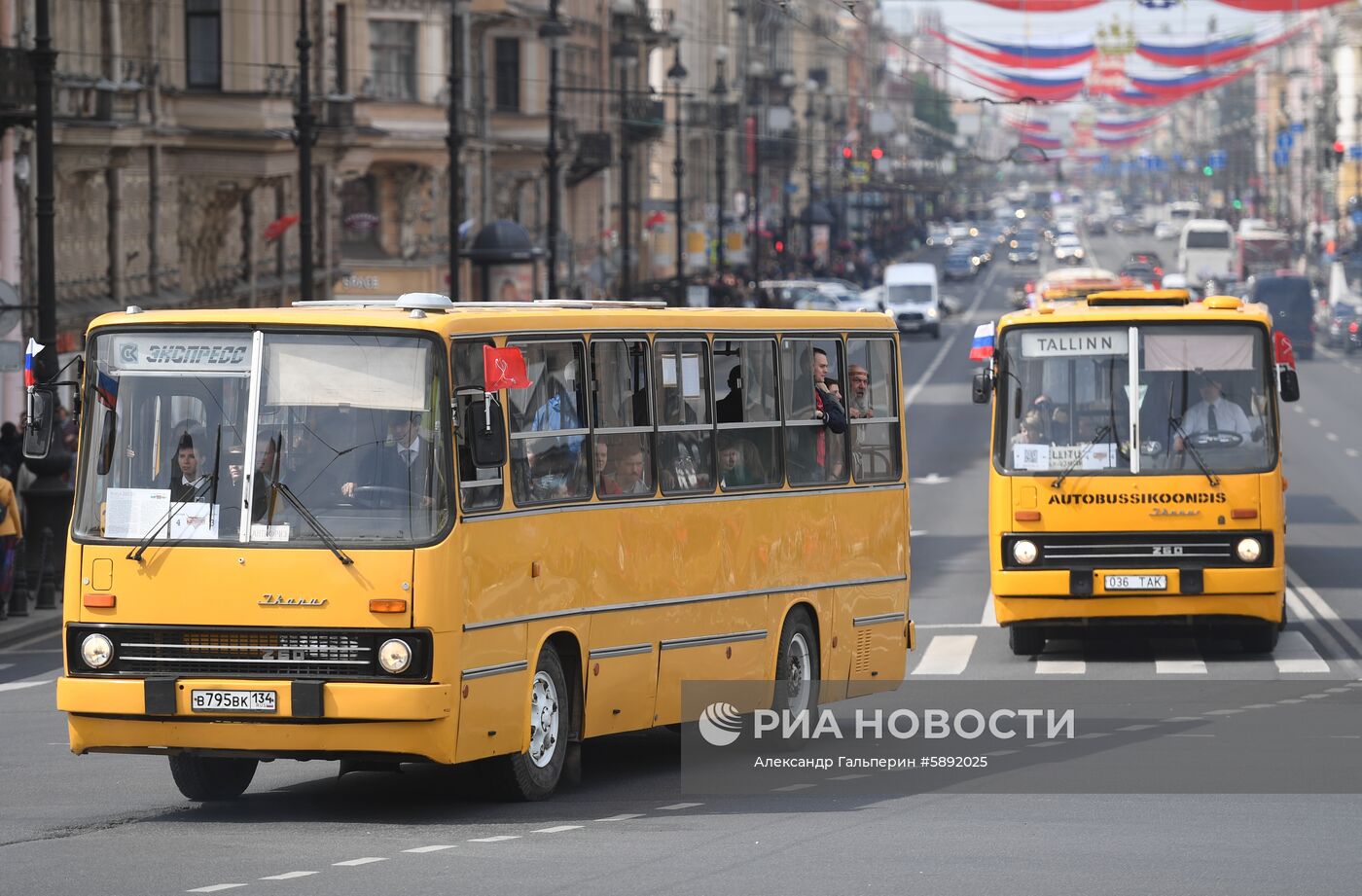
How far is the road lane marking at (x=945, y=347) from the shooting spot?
6450cm

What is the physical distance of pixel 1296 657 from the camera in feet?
71.3

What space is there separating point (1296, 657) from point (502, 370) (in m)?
10.9

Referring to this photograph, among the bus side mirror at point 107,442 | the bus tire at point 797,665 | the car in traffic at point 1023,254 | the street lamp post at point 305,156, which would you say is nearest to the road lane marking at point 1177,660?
the bus tire at point 797,665

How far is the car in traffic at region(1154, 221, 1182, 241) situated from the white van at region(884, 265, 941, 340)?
97362 mm

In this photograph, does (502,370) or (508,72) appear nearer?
(502,370)

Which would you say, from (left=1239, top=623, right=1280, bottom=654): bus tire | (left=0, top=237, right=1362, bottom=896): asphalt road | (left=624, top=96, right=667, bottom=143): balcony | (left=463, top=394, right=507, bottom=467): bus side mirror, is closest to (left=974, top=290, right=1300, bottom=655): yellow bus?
(left=1239, top=623, right=1280, bottom=654): bus tire

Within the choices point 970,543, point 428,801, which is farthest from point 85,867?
point 970,543

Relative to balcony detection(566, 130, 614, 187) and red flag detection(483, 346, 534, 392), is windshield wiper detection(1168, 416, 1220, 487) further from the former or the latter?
balcony detection(566, 130, 614, 187)

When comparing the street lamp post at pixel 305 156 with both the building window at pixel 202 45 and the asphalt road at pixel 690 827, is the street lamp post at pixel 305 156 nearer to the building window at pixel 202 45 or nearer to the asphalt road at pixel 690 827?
the building window at pixel 202 45

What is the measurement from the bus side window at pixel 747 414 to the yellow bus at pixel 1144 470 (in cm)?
597

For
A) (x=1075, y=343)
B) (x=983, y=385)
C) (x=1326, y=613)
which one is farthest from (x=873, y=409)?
(x=1326, y=613)

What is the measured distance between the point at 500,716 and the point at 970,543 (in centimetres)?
2118

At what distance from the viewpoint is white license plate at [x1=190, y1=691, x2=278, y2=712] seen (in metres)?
12.3

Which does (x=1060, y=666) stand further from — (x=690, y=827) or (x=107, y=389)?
(x=107, y=389)
